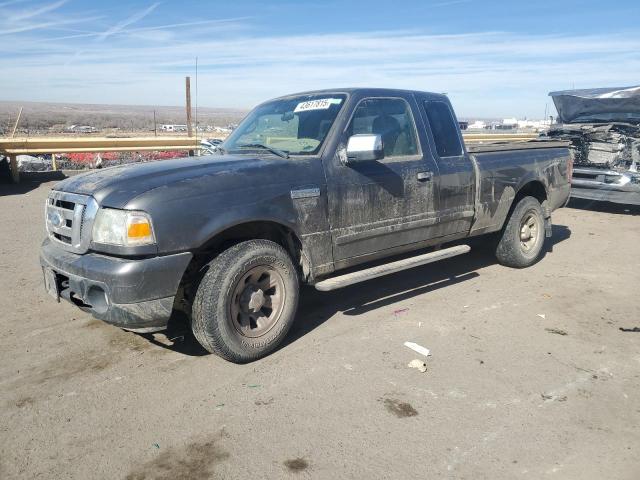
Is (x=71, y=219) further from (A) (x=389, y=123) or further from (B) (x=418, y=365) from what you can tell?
(A) (x=389, y=123)

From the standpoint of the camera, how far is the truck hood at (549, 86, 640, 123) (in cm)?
1062

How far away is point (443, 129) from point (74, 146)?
1091 cm

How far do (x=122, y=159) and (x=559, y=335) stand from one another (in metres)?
15.0

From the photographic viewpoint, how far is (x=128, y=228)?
338 centimetres

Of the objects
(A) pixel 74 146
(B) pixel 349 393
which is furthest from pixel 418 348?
(A) pixel 74 146

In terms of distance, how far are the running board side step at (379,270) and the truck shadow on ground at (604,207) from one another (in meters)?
6.87

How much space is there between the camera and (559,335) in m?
4.49

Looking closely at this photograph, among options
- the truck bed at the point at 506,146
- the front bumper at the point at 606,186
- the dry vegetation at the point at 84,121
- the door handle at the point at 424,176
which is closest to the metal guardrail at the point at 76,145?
the front bumper at the point at 606,186

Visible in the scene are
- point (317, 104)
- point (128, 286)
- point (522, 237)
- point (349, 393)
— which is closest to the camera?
point (128, 286)

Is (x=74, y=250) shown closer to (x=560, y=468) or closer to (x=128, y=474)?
(x=128, y=474)

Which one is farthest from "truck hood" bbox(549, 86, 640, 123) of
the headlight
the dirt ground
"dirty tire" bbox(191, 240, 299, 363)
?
the headlight

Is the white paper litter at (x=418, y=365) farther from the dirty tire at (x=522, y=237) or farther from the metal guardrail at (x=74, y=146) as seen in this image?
the metal guardrail at (x=74, y=146)

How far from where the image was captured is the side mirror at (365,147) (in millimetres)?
4172

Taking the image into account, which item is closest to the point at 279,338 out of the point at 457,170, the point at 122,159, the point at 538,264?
the point at 457,170
